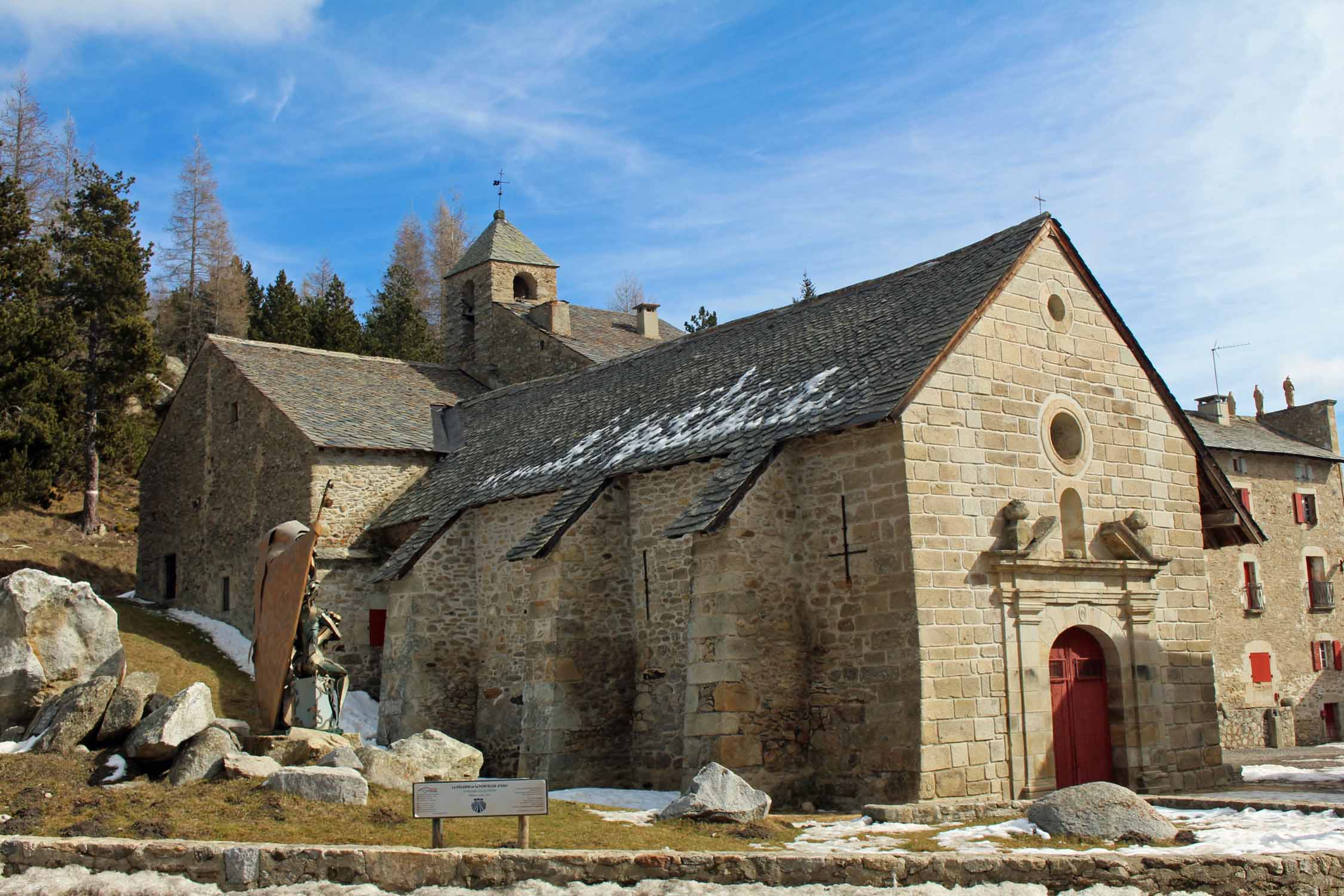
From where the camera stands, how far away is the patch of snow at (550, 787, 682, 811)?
41.9 ft

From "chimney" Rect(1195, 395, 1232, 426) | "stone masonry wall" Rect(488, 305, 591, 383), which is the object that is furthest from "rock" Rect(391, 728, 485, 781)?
"chimney" Rect(1195, 395, 1232, 426)

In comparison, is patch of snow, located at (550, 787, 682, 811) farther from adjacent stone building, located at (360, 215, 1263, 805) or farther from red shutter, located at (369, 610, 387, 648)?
red shutter, located at (369, 610, 387, 648)

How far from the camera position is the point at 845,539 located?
13625mm

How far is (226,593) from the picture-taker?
2520 cm

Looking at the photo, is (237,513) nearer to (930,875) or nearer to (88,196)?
(88,196)

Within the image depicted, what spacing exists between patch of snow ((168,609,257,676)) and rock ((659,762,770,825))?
13.3 metres

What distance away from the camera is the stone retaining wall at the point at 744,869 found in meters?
8.18

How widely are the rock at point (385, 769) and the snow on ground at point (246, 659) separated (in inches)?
198

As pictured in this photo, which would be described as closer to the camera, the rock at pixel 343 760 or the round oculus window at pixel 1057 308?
the rock at pixel 343 760

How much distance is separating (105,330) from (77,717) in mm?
21851

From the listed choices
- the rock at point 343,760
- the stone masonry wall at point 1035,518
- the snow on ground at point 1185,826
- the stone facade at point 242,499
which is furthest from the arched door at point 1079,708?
the stone facade at point 242,499

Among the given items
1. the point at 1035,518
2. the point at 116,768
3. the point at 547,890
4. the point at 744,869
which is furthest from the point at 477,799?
the point at 1035,518

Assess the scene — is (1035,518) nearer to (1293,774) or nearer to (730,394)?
(730,394)

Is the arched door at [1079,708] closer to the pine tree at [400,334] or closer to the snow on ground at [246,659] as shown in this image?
the snow on ground at [246,659]
